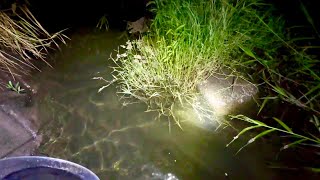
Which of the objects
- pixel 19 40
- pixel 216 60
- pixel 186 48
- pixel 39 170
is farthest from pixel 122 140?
pixel 19 40

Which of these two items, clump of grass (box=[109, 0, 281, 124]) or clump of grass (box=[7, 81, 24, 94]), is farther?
clump of grass (box=[109, 0, 281, 124])

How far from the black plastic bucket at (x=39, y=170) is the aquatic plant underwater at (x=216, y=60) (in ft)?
4.37

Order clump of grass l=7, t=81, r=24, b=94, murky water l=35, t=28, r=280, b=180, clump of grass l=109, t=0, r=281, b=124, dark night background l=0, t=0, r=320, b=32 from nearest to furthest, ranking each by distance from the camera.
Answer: murky water l=35, t=28, r=280, b=180
clump of grass l=7, t=81, r=24, b=94
clump of grass l=109, t=0, r=281, b=124
dark night background l=0, t=0, r=320, b=32

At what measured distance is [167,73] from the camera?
152 inches

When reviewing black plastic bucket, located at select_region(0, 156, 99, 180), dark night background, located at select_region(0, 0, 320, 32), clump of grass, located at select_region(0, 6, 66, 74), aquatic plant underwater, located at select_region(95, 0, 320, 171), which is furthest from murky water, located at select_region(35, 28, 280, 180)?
dark night background, located at select_region(0, 0, 320, 32)

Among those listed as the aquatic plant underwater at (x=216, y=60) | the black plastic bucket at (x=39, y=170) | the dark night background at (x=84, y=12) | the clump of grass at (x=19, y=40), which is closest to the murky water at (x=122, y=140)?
the aquatic plant underwater at (x=216, y=60)

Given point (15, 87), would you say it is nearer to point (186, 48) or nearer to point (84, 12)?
point (84, 12)

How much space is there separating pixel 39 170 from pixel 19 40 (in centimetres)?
197

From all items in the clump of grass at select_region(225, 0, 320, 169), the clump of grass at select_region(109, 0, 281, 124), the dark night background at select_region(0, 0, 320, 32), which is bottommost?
the clump of grass at select_region(225, 0, 320, 169)

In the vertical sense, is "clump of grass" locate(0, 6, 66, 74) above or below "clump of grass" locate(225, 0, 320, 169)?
above

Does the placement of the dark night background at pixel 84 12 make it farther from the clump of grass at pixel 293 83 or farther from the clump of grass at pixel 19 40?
the clump of grass at pixel 293 83

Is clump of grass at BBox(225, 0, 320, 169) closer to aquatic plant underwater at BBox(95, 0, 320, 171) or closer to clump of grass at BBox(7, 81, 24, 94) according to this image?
aquatic plant underwater at BBox(95, 0, 320, 171)

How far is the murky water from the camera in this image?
3.20 metres

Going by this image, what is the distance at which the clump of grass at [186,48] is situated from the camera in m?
3.80
